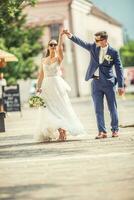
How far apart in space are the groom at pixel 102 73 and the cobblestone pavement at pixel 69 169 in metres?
0.45

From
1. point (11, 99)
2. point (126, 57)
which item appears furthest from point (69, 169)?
point (126, 57)

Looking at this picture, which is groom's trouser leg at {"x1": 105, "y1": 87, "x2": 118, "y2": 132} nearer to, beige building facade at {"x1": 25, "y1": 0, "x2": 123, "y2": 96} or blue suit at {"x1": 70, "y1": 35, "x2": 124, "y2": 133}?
blue suit at {"x1": 70, "y1": 35, "x2": 124, "y2": 133}

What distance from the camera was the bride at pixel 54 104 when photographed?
1373cm

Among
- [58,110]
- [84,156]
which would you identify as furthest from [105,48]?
[84,156]

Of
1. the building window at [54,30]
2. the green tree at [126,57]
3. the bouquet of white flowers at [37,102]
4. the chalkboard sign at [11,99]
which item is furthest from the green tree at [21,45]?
the green tree at [126,57]

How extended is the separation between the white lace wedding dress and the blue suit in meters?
0.52

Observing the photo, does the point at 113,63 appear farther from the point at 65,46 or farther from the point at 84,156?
the point at 65,46

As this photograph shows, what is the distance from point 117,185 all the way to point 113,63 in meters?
6.13

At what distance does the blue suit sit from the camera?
1354 centimetres

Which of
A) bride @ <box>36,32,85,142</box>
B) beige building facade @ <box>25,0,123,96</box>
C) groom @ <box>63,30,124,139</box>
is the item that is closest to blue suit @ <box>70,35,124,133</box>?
groom @ <box>63,30,124,139</box>

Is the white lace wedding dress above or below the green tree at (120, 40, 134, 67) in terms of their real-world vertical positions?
below

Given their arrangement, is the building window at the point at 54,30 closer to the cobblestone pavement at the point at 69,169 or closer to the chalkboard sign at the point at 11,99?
the chalkboard sign at the point at 11,99

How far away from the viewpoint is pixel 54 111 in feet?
45.6

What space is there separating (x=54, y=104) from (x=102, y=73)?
1.13 m
